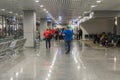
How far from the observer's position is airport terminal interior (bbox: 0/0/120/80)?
10.1 meters

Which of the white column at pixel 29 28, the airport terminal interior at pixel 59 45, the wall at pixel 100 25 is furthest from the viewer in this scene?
the wall at pixel 100 25

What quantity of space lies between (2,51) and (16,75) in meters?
5.36

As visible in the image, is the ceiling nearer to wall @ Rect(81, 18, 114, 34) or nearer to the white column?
the white column

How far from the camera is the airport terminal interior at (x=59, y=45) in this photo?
10.1 metres

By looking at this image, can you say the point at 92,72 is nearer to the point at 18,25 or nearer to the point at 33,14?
the point at 33,14

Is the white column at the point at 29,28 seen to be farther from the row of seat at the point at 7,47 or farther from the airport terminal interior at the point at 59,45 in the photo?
the row of seat at the point at 7,47

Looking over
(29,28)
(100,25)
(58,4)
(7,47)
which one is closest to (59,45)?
(29,28)

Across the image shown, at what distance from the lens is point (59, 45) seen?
27.7m

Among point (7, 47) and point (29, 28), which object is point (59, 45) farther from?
point (7, 47)

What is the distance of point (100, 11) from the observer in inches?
1009

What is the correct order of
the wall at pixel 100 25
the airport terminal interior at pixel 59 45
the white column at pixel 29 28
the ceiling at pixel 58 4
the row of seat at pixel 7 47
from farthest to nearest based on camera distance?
the wall at pixel 100 25
the white column at pixel 29 28
the ceiling at pixel 58 4
the row of seat at pixel 7 47
the airport terminal interior at pixel 59 45

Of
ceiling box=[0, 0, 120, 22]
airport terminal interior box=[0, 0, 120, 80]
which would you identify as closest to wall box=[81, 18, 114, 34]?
airport terminal interior box=[0, 0, 120, 80]

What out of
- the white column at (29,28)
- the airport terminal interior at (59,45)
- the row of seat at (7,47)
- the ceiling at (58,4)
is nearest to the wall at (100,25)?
the airport terminal interior at (59,45)

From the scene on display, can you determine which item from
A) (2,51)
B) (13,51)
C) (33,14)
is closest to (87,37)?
(33,14)
